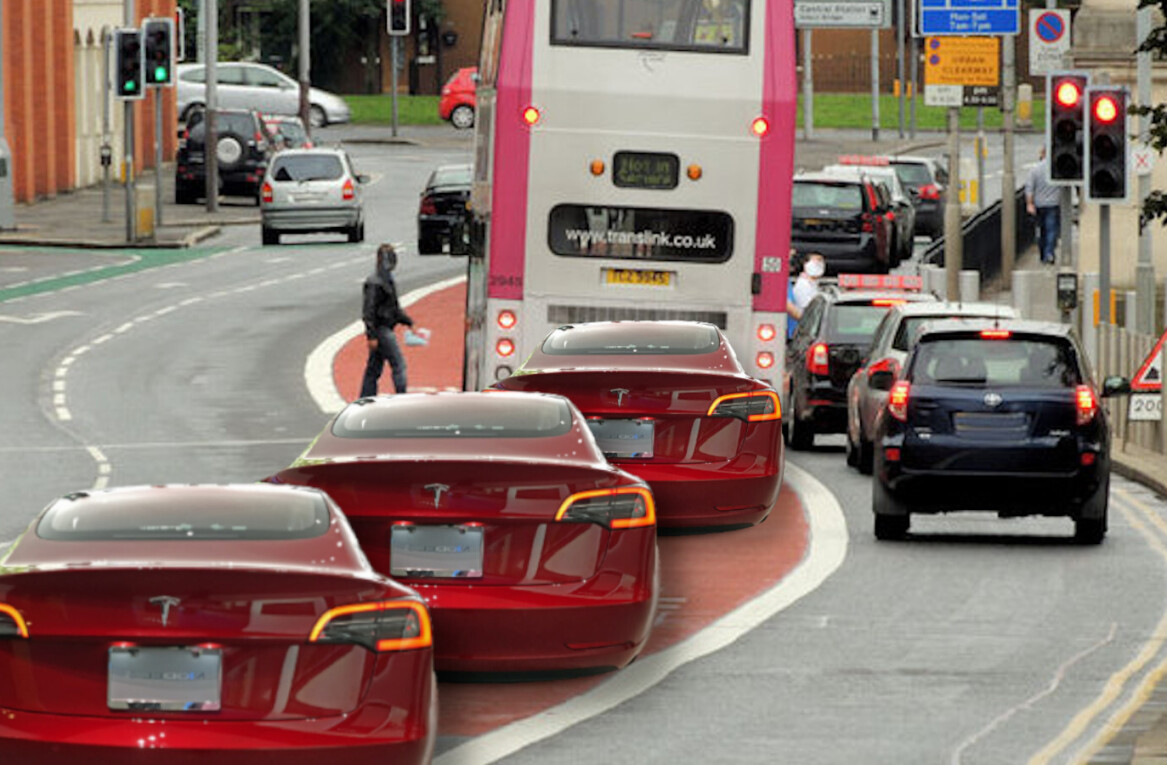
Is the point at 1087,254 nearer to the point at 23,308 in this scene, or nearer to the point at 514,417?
the point at 23,308

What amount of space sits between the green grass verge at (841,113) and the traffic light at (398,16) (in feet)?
60.5

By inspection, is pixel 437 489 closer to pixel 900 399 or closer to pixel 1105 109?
pixel 900 399

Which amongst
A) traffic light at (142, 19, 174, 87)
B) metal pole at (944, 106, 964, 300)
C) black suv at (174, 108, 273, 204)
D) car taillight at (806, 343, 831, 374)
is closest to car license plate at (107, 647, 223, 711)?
car taillight at (806, 343, 831, 374)

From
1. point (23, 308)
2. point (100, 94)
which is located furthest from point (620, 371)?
point (100, 94)

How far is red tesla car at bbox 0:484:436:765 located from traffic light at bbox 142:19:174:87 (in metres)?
48.9

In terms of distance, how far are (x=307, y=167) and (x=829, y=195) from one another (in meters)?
12.3

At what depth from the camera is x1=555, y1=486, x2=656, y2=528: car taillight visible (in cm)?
1292

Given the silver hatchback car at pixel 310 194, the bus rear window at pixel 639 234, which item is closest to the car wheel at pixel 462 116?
the silver hatchback car at pixel 310 194

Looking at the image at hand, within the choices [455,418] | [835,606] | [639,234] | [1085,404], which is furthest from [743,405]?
[639,234]

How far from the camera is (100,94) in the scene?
259 feet

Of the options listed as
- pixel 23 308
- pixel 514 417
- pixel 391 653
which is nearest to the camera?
pixel 391 653

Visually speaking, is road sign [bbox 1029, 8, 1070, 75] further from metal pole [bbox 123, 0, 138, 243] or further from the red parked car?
the red parked car

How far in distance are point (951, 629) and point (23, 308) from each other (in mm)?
31457

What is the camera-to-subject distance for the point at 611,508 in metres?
13.1
